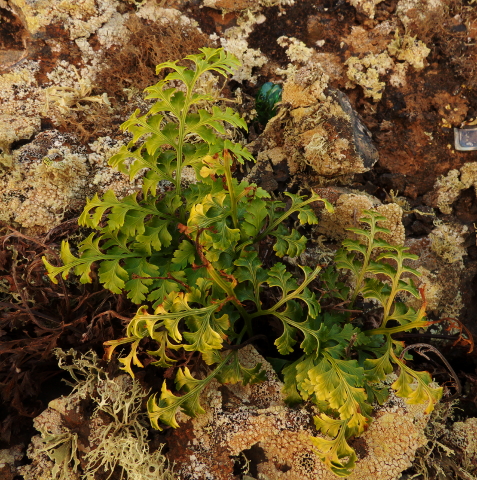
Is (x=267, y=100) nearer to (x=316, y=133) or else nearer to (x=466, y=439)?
(x=316, y=133)

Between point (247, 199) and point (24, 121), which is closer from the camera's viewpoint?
point (247, 199)

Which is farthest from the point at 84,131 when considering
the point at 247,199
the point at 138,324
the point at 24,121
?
the point at 138,324

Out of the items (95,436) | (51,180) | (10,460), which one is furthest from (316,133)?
(10,460)

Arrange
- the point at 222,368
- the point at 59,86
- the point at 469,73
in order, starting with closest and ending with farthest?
the point at 222,368 < the point at 59,86 < the point at 469,73

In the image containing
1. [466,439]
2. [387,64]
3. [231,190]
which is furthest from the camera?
[387,64]

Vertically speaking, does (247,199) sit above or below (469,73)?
below

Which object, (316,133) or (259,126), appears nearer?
(316,133)

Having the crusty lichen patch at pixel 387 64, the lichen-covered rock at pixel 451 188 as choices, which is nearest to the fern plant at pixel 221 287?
the lichen-covered rock at pixel 451 188

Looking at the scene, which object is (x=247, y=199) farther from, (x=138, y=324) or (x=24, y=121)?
(x=24, y=121)
